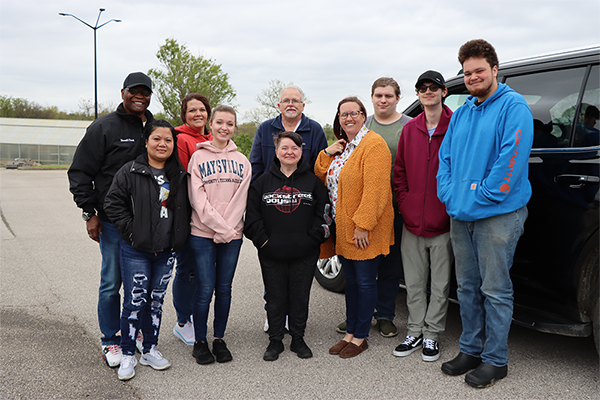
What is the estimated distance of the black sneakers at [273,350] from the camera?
3.33 m

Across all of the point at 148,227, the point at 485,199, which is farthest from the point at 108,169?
the point at 485,199

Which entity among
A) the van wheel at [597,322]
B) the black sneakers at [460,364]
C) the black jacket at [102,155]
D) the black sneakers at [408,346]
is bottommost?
the black sneakers at [408,346]

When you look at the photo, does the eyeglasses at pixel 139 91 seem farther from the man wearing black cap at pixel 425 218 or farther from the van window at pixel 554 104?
the van window at pixel 554 104

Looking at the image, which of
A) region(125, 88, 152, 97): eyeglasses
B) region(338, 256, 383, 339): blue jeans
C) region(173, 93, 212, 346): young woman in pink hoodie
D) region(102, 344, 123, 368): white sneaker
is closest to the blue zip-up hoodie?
region(338, 256, 383, 339): blue jeans

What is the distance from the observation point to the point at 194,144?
3.68 metres

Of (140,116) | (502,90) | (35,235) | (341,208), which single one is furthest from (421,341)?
(35,235)

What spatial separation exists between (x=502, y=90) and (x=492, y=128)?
27 cm

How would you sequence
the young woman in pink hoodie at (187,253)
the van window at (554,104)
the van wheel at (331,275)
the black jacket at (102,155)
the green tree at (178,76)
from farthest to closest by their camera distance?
the green tree at (178,76), the van wheel at (331,275), the young woman in pink hoodie at (187,253), the black jacket at (102,155), the van window at (554,104)

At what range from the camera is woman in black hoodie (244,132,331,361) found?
10.9ft

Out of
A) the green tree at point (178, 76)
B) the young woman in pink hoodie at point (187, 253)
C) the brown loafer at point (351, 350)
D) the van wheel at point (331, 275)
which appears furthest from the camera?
the green tree at point (178, 76)

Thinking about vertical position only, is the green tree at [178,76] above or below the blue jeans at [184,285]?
above

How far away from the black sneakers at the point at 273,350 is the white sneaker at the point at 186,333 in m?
0.66

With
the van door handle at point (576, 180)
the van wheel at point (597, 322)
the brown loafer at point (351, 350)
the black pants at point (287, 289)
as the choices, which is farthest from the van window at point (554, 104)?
the brown loafer at point (351, 350)

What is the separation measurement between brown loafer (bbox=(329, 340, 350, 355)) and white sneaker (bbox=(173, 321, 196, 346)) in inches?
Answer: 44.0
